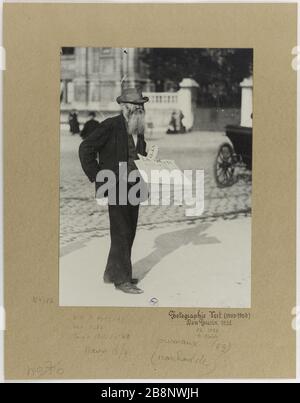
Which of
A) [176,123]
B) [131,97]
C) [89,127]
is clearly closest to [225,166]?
[176,123]

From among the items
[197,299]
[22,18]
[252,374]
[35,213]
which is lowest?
[252,374]

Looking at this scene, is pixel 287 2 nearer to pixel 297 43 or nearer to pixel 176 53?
pixel 297 43

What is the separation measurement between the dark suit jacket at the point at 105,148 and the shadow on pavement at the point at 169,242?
72 cm

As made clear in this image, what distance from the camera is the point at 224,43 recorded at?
662 centimetres

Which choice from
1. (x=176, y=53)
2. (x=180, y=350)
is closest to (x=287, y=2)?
(x=176, y=53)

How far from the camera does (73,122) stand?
6.70 metres

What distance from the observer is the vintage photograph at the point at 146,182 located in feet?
21.7

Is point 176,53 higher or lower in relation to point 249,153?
higher

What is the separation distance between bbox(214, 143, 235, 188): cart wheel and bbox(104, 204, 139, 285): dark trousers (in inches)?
30.3

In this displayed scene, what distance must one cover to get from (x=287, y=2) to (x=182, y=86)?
3.60ft

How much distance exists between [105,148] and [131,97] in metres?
0.47

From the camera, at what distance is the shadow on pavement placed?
6723 millimetres

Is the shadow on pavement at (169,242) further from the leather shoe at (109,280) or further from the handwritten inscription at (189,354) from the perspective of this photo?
the handwritten inscription at (189,354)

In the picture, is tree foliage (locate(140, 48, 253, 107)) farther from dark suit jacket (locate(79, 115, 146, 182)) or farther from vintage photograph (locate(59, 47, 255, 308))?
dark suit jacket (locate(79, 115, 146, 182))
